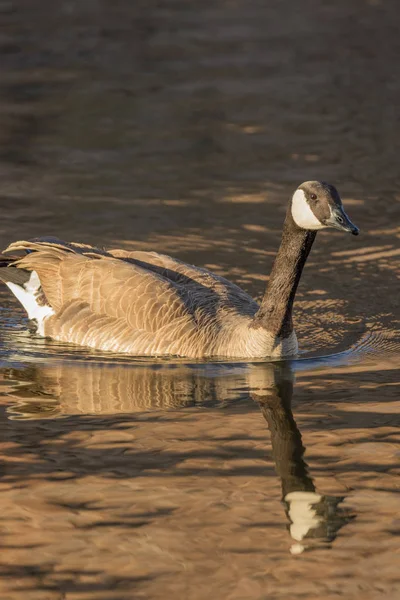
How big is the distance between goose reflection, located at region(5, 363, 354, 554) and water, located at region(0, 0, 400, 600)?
0.03 meters

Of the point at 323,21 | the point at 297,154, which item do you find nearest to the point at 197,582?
the point at 297,154

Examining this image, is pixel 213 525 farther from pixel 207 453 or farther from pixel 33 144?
pixel 33 144

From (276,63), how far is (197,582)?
60.9 feet

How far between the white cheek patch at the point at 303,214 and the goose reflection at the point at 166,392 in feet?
4.56

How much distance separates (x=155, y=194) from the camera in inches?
698

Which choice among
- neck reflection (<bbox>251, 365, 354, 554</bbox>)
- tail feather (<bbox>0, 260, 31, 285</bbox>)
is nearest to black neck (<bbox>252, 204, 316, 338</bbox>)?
neck reflection (<bbox>251, 365, 354, 554</bbox>)

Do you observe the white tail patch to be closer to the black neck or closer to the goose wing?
the goose wing

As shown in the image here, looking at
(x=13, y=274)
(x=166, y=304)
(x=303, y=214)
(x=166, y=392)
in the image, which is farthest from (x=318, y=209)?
(x=13, y=274)

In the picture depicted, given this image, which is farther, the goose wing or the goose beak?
the goose wing

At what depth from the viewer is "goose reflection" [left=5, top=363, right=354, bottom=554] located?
10344mm

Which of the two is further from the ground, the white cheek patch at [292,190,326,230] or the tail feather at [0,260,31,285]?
the white cheek patch at [292,190,326,230]

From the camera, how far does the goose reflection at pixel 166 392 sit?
10344 mm

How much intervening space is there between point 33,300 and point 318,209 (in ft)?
11.2

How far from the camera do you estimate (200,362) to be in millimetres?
12461
